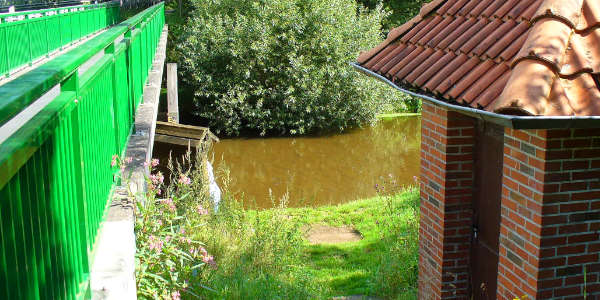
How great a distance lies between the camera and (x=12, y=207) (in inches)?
82.1

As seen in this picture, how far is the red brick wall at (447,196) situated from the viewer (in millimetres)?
5789

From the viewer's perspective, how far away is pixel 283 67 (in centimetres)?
2502

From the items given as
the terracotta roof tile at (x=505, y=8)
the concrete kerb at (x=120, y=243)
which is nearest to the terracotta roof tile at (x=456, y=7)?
the terracotta roof tile at (x=505, y=8)

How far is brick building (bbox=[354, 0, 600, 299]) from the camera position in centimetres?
364

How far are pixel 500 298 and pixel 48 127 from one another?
3817mm

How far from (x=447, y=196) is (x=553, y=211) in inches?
59.1

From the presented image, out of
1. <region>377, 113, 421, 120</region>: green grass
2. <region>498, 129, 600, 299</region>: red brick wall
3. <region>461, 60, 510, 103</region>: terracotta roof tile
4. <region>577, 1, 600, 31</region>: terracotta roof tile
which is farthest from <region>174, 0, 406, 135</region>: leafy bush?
<region>577, 1, 600, 31</region>: terracotta roof tile

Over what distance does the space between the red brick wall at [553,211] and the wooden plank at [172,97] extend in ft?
39.3

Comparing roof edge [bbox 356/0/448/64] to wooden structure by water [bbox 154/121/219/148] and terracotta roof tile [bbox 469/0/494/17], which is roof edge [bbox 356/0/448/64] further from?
wooden structure by water [bbox 154/121/219/148]

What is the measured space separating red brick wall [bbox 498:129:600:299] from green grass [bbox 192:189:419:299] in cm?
280

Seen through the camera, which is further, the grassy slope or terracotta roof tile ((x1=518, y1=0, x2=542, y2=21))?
the grassy slope

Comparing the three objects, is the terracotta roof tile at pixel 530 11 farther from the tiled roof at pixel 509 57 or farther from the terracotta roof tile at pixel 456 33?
the terracotta roof tile at pixel 456 33

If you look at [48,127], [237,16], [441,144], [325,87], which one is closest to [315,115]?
[325,87]

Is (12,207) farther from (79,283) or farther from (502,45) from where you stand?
(502,45)
